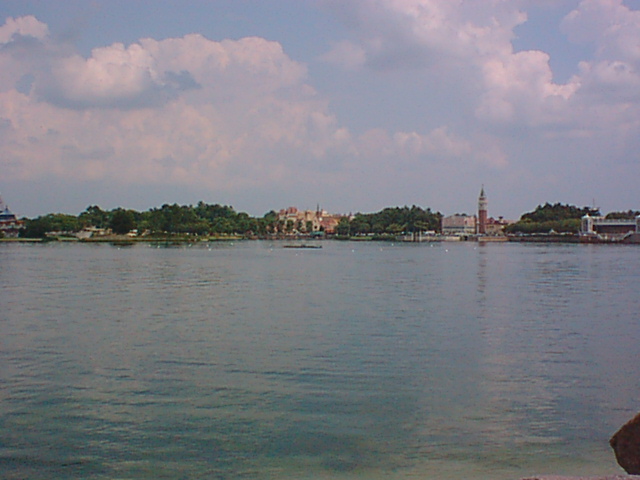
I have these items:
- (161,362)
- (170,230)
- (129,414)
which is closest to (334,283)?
(161,362)

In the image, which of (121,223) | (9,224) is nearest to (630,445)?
(121,223)

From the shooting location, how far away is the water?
10664 mm

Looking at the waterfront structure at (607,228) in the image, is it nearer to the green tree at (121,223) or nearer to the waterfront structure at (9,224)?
the green tree at (121,223)

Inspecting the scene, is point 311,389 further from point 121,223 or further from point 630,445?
point 121,223

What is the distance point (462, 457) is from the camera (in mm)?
10789

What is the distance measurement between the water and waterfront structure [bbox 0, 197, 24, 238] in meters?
159

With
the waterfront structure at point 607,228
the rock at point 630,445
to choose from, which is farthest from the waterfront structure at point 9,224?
the rock at point 630,445

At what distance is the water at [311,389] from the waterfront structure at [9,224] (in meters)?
159

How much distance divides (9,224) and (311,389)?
196284 mm

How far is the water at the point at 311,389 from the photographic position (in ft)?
35.0

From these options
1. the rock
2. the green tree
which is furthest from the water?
the green tree

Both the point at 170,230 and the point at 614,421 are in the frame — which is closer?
the point at 614,421

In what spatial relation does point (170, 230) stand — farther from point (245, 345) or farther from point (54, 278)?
point (245, 345)

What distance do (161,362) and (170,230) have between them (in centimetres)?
15638
